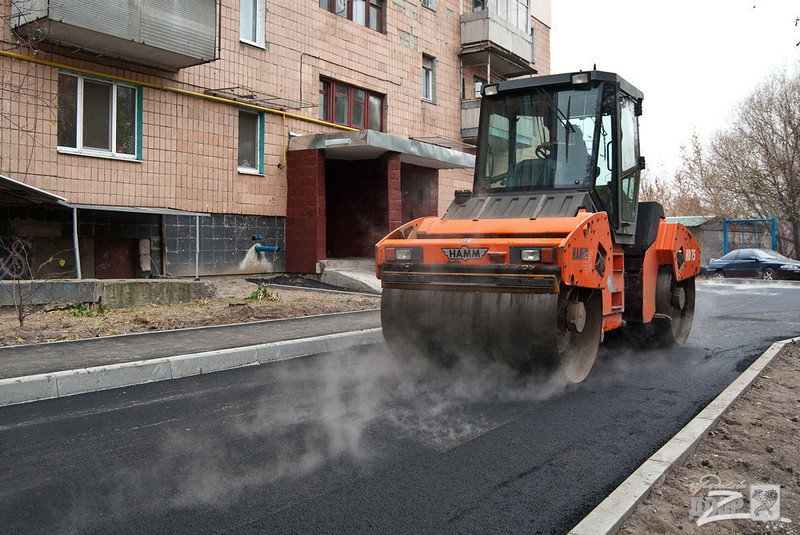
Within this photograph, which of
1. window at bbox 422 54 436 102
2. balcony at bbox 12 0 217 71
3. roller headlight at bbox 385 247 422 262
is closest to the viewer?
roller headlight at bbox 385 247 422 262

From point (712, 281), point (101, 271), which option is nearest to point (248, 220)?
point (101, 271)

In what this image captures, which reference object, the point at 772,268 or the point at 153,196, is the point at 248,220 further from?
the point at 772,268

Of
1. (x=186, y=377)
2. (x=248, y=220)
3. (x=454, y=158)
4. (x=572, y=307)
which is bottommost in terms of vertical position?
(x=186, y=377)

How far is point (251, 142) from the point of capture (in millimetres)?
17031

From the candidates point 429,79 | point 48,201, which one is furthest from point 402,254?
point 429,79

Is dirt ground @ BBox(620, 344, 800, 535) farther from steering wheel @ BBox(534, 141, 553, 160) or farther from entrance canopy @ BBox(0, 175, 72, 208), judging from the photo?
entrance canopy @ BBox(0, 175, 72, 208)

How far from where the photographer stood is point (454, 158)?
20.2m

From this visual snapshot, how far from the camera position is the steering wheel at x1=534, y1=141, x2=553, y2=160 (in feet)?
22.0

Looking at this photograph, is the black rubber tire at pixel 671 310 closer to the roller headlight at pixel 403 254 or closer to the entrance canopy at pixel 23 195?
the roller headlight at pixel 403 254

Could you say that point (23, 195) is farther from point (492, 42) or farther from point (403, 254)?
point (492, 42)

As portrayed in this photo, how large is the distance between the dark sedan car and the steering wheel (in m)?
22.7

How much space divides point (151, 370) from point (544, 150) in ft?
15.2

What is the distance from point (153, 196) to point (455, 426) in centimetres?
1168

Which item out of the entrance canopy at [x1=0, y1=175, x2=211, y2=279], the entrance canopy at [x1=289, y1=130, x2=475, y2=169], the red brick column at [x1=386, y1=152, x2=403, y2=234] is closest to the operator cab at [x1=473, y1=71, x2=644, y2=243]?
the entrance canopy at [x1=0, y1=175, x2=211, y2=279]
